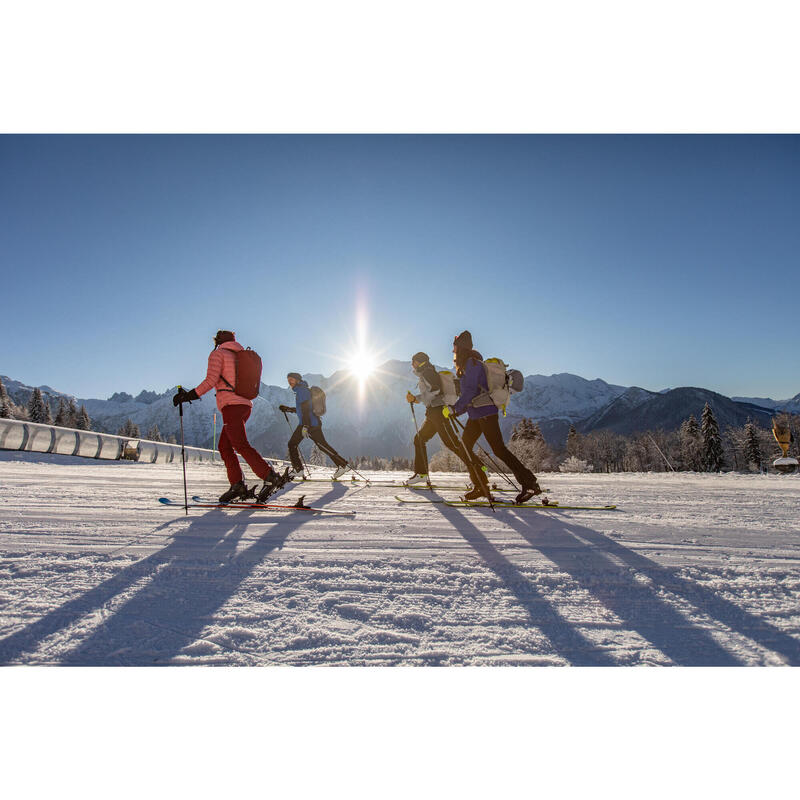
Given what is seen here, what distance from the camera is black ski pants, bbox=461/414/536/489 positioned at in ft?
20.6

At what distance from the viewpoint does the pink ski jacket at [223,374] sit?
5992 mm

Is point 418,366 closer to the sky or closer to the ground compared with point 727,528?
closer to the sky

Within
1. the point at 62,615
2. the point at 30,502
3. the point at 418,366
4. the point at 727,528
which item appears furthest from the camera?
the point at 418,366

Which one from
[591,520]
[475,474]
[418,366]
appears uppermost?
[418,366]

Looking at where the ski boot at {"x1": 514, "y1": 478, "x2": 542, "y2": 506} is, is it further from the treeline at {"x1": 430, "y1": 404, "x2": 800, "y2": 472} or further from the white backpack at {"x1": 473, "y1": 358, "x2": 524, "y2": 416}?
the treeline at {"x1": 430, "y1": 404, "x2": 800, "y2": 472}

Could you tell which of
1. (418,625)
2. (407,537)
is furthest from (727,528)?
(418,625)

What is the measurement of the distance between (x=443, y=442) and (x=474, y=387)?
1936mm

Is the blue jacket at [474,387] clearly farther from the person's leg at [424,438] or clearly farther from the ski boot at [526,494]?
the person's leg at [424,438]

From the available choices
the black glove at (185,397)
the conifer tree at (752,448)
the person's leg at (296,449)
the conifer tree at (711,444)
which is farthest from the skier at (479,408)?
the conifer tree at (752,448)

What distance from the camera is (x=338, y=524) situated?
187 inches

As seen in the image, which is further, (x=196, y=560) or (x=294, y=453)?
(x=294, y=453)

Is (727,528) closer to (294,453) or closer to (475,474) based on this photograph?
(475,474)

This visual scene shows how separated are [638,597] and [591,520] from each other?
105 inches

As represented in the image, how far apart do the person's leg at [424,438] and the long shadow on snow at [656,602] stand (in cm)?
Result: 464
